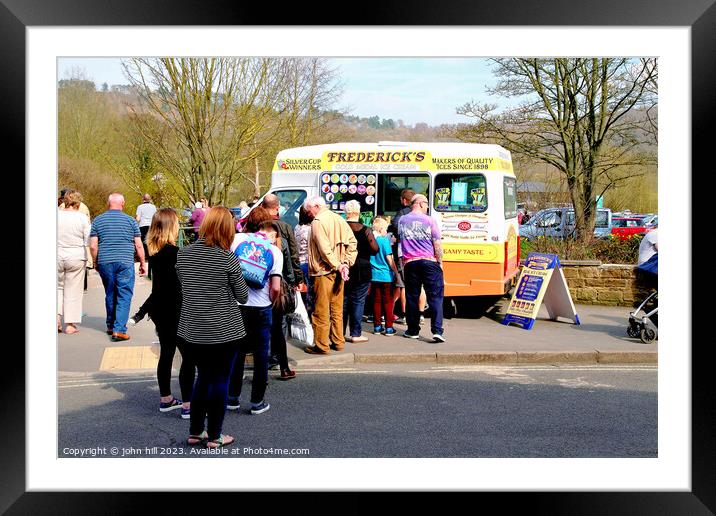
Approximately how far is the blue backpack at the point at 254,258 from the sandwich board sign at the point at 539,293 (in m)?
5.69

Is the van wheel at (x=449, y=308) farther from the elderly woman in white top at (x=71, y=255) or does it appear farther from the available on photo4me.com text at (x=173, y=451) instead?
the available on photo4me.com text at (x=173, y=451)

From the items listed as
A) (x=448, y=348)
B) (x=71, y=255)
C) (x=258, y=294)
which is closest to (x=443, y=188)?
(x=448, y=348)

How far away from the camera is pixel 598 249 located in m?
15.1

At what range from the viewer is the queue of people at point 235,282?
5652 mm

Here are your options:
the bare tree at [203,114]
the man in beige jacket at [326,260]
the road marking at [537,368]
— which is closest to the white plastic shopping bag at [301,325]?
the man in beige jacket at [326,260]

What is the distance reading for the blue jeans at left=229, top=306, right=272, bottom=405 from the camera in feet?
22.0

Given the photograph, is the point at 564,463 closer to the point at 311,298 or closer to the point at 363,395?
the point at 363,395

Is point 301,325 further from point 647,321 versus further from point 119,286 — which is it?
point 647,321

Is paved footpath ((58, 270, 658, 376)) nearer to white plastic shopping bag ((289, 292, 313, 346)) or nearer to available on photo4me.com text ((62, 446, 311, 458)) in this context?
white plastic shopping bag ((289, 292, 313, 346))

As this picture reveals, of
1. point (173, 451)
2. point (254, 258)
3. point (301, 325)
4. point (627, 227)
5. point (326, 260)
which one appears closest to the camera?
point (173, 451)

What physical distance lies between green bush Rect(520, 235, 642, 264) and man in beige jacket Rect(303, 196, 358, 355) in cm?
668
